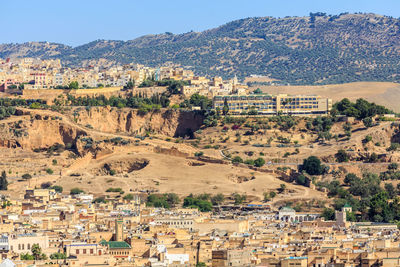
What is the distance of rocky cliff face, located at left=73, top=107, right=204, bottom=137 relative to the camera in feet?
398

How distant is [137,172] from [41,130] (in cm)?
1559

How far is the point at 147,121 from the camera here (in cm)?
12300

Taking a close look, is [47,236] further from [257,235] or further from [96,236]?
[257,235]

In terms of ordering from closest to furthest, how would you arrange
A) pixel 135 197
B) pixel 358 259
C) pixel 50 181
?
pixel 358 259 < pixel 135 197 < pixel 50 181

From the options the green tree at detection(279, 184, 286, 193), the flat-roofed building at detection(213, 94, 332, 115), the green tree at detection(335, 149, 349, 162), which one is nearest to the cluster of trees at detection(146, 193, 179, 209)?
the green tree at detection(279, 184, 286, 193)

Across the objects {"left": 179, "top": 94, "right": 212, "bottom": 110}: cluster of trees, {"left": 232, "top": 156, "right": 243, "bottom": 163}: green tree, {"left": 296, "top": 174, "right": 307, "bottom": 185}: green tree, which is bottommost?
{"left": 296, "top": 174, "right": 307, "bottom": 185}: green tree

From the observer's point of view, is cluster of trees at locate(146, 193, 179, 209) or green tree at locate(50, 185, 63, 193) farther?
green tree at locate(50, 185, 63, 193)

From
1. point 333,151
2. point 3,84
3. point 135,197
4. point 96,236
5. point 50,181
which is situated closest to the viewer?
point 96,236

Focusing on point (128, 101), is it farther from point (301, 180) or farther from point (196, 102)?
point (301, 180)

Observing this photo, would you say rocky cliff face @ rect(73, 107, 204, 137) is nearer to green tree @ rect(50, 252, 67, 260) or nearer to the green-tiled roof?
the green-tiled roof

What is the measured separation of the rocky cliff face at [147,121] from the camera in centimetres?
12144

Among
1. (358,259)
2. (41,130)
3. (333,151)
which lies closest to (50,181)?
(41,130)

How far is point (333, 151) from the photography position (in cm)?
10881

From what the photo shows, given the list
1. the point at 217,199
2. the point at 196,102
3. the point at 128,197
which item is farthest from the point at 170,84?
the point at 217,199
